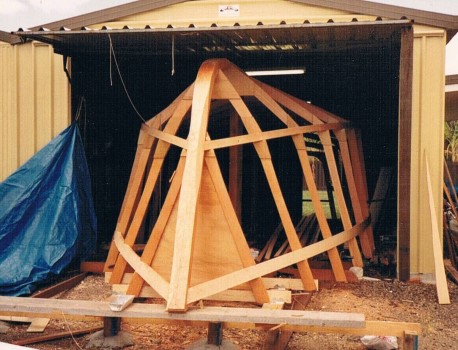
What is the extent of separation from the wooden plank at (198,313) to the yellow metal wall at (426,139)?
3870mm

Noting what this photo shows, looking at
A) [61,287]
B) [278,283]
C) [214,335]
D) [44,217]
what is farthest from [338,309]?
[44,217]

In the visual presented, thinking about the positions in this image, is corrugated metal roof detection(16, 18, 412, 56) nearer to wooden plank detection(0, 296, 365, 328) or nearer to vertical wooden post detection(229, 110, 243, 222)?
vertical wooden post detection(229, 110, 243, 222)

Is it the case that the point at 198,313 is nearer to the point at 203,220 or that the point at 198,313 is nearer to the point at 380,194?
the point at 203,220

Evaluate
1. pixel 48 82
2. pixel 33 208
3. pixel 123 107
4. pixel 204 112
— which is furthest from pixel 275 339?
pixel 123 107

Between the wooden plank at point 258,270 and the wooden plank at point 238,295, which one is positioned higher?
the wooden plank at point 258,270

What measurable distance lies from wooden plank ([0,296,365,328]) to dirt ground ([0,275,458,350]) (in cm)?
77

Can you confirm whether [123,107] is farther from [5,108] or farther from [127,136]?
[5,108]

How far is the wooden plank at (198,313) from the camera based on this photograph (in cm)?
410

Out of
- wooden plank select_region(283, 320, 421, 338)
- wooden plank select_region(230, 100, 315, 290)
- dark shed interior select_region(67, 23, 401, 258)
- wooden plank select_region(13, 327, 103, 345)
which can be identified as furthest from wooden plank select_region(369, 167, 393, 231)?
A: wooden plank select_region(13, 327, 103, 345)

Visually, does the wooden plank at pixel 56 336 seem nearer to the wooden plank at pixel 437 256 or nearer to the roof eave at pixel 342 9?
the wooden plank at pixel 437 256

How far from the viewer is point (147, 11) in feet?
29.2

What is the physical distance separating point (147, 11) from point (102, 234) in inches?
174

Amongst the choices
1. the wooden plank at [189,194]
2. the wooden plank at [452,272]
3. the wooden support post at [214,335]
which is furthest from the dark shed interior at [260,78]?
the wooden support post at [214,335]

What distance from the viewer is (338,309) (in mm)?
6273
